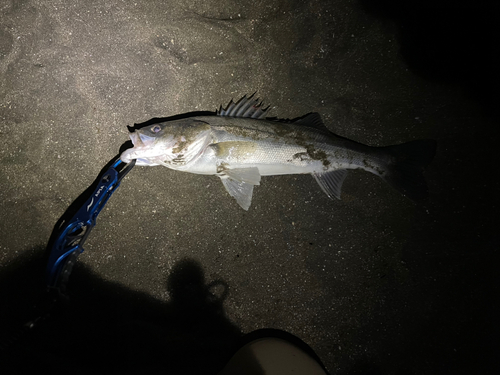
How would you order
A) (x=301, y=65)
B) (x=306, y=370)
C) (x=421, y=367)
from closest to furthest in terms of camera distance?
(x=306, y=370) < (x=421, y=367) < (x=301, y=65)

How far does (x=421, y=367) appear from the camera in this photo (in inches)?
100

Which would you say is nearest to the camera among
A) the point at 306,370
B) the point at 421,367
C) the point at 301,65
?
the point at 306,370

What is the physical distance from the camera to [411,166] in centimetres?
256

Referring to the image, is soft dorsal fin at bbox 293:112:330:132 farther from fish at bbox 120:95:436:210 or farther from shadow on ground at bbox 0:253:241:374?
shadow on ground at bbox 0:253:241:374

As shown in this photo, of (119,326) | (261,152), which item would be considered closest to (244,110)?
(261,152)

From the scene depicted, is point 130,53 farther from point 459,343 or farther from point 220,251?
point 459,343

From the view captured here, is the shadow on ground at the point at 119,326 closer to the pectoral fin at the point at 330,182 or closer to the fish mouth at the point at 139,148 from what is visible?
the fish mouth at the point at 139,148

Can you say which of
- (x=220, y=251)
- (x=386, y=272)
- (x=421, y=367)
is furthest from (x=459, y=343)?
(x=220, y=251)

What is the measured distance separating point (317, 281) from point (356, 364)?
3.20ft

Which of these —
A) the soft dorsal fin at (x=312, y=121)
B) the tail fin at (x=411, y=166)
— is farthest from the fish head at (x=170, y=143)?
the tail fin at (x=411, y=166)

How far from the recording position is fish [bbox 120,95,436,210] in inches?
93.2

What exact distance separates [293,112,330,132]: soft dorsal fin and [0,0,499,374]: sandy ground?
13.9 inches

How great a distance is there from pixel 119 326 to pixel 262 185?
2167 millimetres

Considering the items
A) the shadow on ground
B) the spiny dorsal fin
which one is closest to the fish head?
the spiny dorsal fin
